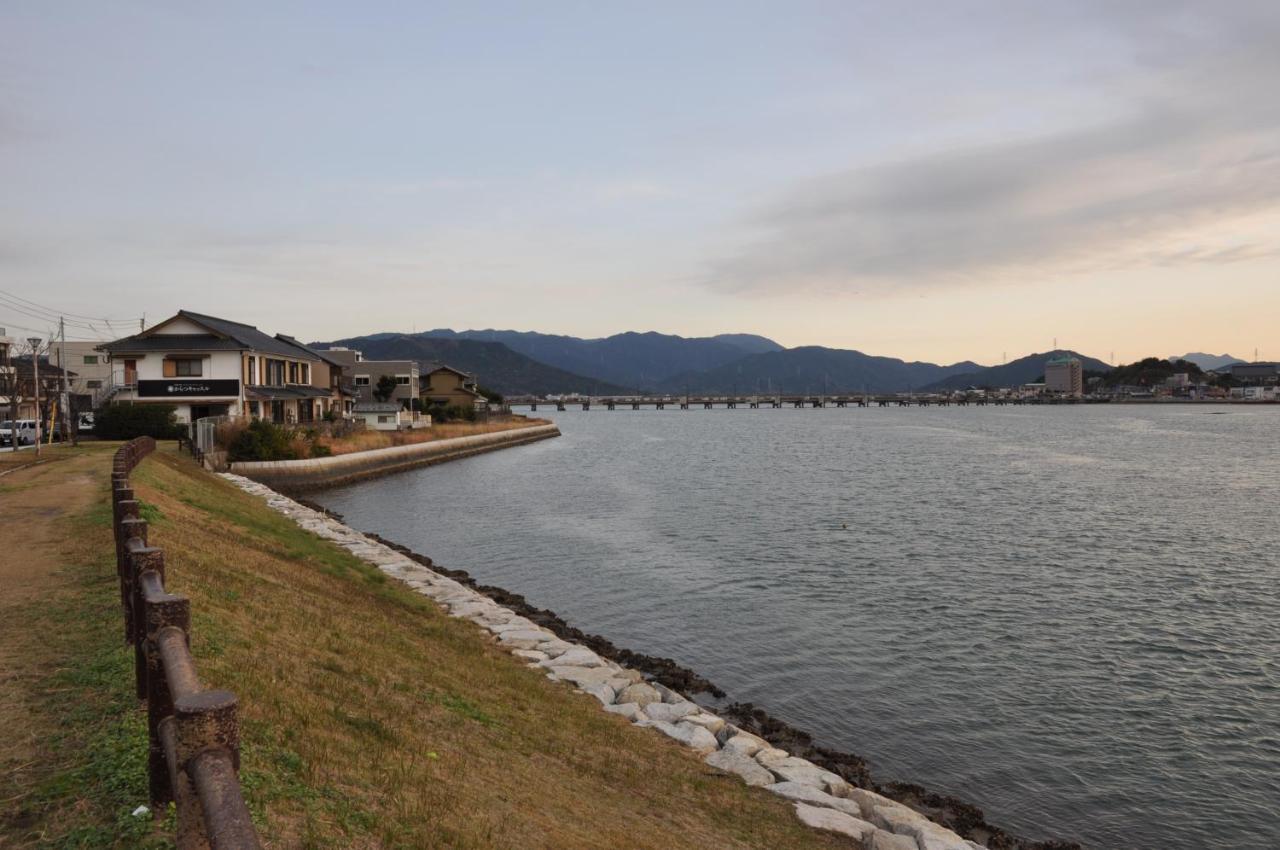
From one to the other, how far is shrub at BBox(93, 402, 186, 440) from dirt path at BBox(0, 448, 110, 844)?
20.4 metres

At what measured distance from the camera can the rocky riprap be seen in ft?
33.5

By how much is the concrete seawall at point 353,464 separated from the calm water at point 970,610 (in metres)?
2.79

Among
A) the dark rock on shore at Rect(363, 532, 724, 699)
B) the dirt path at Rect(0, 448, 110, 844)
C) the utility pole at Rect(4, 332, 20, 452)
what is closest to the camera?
the dirt path at Rect(0, 448, 110, 844)

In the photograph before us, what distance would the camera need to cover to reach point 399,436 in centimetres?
7012

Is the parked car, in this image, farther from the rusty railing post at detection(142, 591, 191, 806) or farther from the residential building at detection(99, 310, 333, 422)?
the rusty railing post at detection(142, 591, 191, 806)

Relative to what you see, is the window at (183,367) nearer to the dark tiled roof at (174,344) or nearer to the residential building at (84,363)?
A: the dark tiled roof at (174,344)

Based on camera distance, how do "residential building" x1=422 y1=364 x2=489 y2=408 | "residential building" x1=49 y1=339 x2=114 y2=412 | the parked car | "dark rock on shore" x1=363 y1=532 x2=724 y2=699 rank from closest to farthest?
1. "dark rock on shore" x1=363 y1=532 x2=724 y2=699
2. the parked car
3. "residential building" x1=49 y1=339 x2=114 y2=412
4. "residential building" x1=422 y1=364 x2=489 y2=408

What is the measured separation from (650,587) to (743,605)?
3377mm

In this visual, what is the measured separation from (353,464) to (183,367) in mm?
12870

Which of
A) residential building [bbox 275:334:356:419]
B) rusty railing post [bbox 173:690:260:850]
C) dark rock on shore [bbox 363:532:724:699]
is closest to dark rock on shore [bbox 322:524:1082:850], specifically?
dark rock on shore [bbox 363:532:724:699]

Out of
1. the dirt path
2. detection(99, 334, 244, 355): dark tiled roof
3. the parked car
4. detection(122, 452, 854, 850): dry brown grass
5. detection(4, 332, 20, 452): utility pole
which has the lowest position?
detection(122, 452, 854, 850): dry brown grass

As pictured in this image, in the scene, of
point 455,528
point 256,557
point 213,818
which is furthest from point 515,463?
point 213,818

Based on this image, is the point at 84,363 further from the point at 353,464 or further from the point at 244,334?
the point at 353,464

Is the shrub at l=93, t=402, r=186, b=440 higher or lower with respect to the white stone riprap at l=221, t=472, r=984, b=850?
higher
